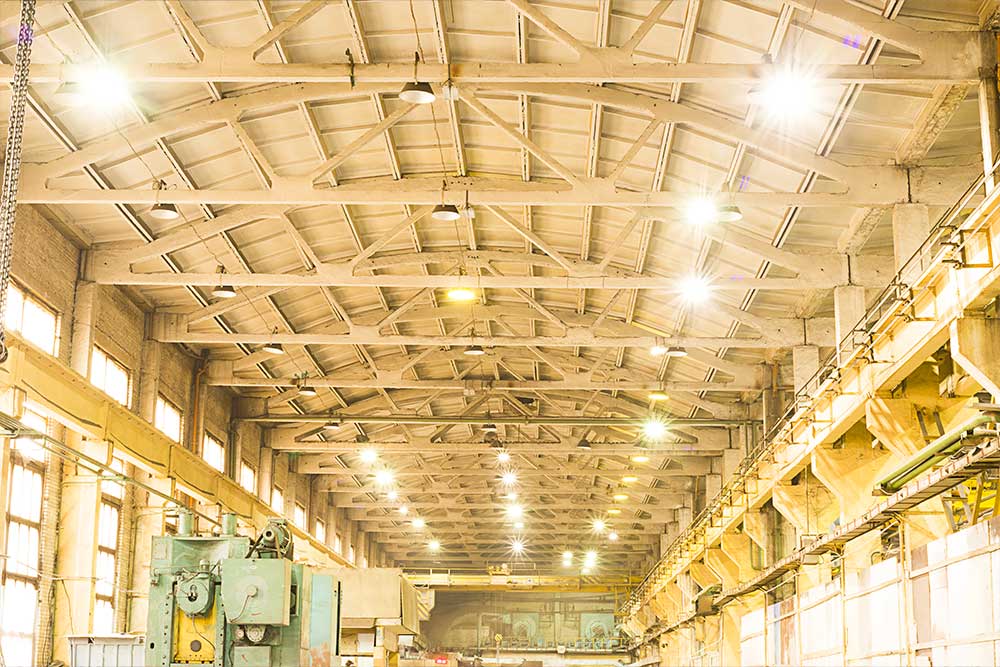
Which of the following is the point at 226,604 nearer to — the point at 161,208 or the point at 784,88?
the point at 161,208

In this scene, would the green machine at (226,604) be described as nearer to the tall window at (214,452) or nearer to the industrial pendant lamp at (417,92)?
the industrial pendant lamp at (417,92)

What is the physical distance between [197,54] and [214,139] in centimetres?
294

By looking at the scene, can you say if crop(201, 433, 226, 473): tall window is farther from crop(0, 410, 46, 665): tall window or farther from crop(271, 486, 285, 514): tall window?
crop(0, 410, 46, 665): tall window

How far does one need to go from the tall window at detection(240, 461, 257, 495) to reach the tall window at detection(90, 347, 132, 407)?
9.20m

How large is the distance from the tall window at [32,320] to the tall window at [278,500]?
17144 mm

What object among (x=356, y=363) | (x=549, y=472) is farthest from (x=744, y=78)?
(x=549, y=472)

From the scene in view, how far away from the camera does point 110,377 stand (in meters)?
25.7

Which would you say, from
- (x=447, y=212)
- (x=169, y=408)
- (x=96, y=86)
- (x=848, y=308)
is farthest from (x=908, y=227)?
(x=169, y=408)

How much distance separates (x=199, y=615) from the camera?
1445 cm

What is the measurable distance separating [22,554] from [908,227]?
16.1 meters

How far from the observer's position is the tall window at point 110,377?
2486cm

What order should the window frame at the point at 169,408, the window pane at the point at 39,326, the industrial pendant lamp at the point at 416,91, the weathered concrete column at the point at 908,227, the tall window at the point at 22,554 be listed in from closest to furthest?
the industrial pendant lamp at the point at 416,91 → the weathered concrete column at the point at 908,227 → the window pane at the point at 39,326 → the tall window at the point at 22,554 → the window frame at the point at 169,408

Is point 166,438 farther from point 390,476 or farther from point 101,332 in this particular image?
point 390,476

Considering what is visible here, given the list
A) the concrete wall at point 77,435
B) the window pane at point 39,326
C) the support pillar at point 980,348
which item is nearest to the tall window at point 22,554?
the concrete wall at point 77,435
